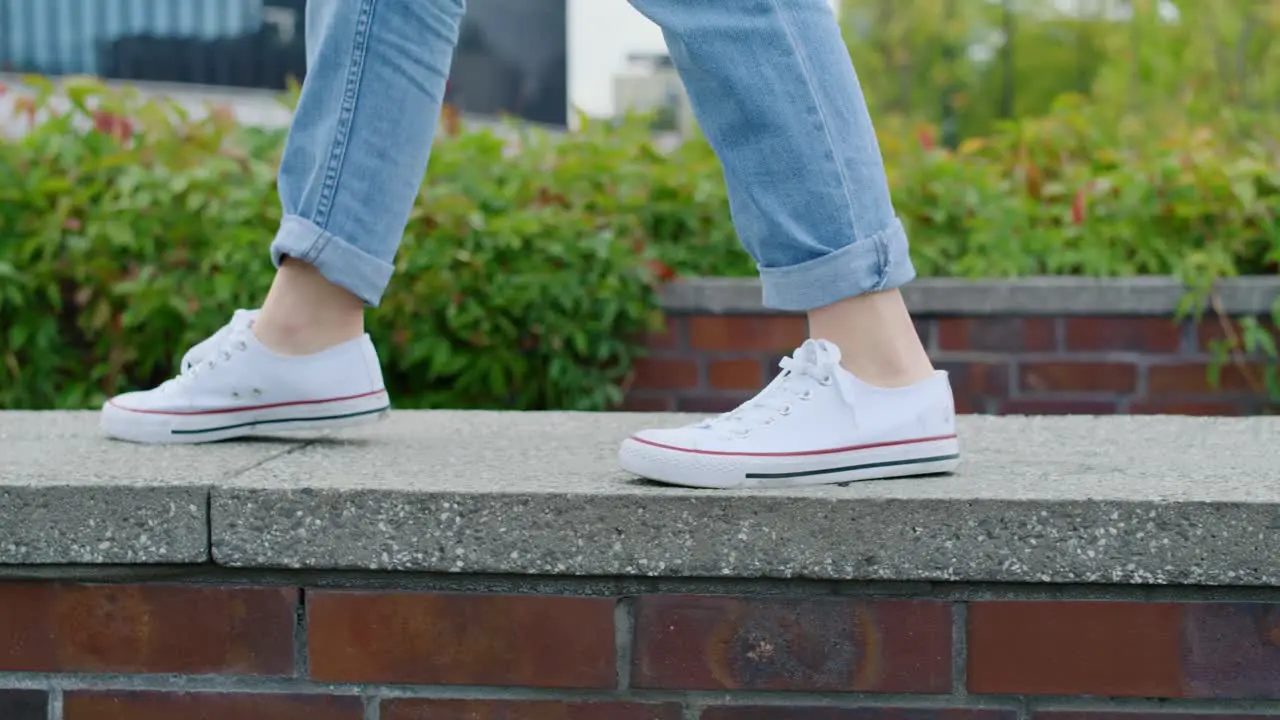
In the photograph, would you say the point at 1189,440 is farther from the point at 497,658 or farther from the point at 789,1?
the point at 497,658

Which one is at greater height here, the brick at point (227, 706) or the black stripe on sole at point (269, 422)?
the black stripe on sole at point (269, 422)

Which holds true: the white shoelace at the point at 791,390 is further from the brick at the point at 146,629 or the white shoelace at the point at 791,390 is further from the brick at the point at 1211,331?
the brick at the point at 1211,331

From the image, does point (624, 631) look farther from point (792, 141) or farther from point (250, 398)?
point (250, 398)

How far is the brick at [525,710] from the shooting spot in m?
1.24

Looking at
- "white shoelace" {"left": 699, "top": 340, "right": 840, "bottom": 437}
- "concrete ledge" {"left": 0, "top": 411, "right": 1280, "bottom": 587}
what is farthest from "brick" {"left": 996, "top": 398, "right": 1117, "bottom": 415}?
"white shoelace" {"left": 699, "top": 340, "right": 840, "bottom": 437}

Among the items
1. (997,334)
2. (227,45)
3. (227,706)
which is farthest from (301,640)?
(227,45)

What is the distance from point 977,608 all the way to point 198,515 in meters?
0.73

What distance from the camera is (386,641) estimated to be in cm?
125

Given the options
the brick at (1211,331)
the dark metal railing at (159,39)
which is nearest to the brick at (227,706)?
A: the brick at (1211,331)

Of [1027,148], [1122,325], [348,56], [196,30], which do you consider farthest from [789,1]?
[196,30]

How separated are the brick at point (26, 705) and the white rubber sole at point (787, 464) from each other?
610 millimetres

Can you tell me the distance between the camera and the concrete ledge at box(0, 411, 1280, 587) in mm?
1170

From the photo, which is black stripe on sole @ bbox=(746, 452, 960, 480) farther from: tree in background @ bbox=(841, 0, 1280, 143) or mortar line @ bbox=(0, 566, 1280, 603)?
tree in background @ bbox=(841, 0, 1280, 143)

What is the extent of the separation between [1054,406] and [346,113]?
5.60 ft
